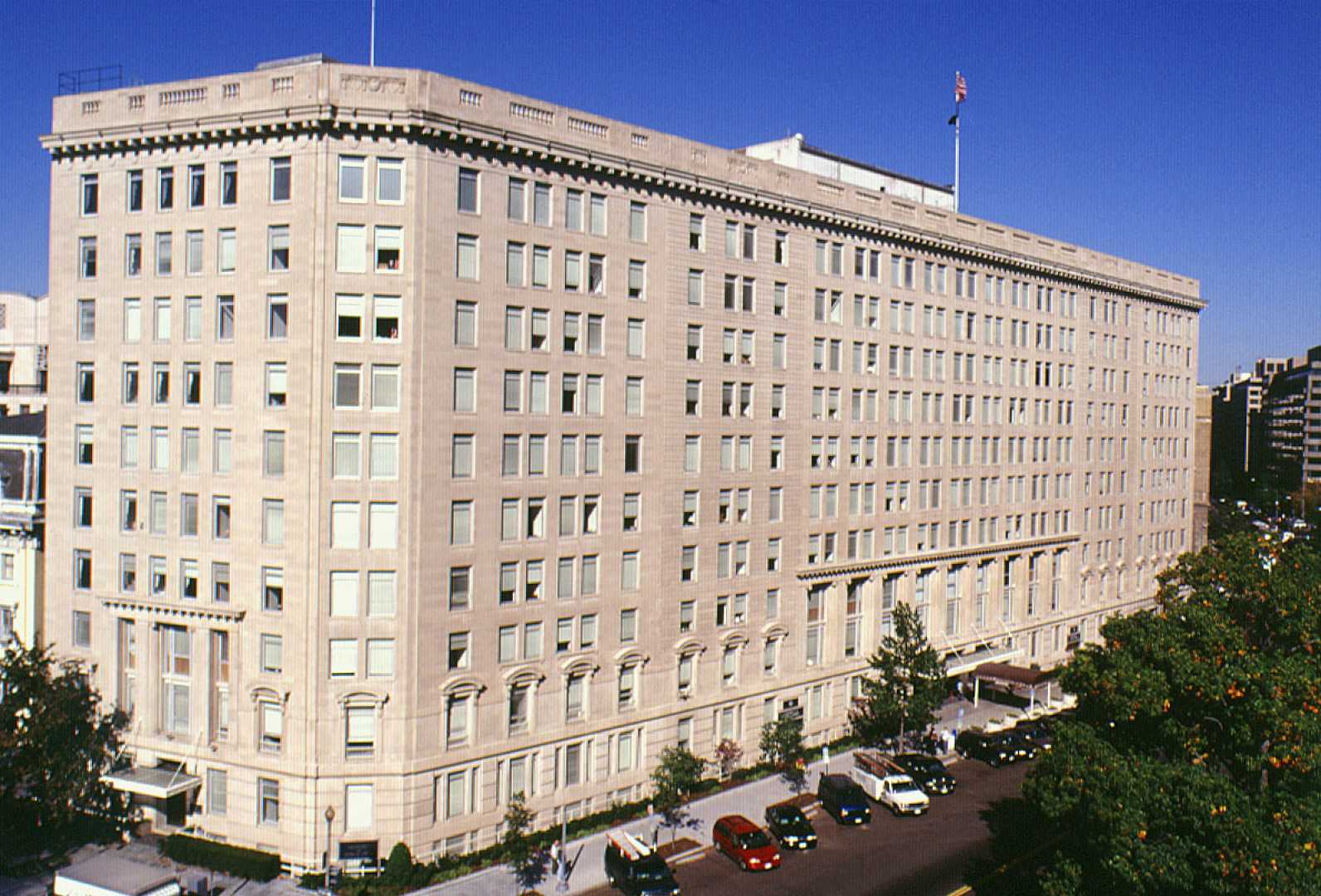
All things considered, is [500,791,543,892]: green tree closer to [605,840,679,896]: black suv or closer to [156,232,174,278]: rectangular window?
[605,840,679,896]: black suv

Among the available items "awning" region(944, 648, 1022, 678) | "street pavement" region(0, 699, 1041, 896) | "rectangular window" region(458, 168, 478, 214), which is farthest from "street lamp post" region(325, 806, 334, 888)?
"awning" region(944, 648, 1022, 678)

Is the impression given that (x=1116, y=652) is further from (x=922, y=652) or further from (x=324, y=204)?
(x=324, y=204)

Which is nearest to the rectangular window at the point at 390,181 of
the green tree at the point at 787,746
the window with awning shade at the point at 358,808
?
the window with awning shade at the point at 358,808

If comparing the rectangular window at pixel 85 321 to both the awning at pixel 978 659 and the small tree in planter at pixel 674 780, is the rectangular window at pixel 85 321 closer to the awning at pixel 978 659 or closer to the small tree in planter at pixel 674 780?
the small tree in planter at pixel 674 780

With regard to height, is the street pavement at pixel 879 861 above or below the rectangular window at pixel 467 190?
below

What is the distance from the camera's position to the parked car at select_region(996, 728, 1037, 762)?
202ft

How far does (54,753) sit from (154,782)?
164 inches

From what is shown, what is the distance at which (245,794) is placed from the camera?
151 feet

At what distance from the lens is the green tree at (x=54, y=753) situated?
44.6m

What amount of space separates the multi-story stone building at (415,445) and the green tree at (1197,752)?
2124 cm

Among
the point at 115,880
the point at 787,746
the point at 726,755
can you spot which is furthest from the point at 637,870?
the point at 115,880

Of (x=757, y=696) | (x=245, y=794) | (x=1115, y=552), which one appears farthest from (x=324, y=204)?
(x=1115, y=552)

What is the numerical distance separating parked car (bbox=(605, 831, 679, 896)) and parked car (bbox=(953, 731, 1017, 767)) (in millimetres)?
24690

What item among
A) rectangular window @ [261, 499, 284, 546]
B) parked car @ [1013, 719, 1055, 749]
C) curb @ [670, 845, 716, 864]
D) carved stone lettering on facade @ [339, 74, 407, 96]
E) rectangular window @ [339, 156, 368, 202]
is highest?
Result: carved stone lettering on facade @ [339, 74, 407, 96]
